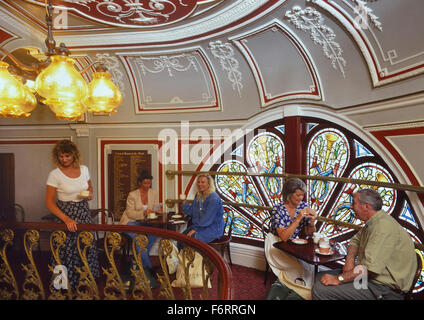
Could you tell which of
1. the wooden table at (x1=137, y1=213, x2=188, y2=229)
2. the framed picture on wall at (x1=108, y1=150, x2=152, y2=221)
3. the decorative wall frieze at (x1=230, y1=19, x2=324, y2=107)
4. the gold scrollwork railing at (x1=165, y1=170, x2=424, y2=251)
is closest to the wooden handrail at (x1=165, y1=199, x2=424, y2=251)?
the gold scrollwork railing at (x1=165, y1=170, x2=424, y2=251)

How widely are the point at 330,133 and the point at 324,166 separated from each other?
0.43 metres

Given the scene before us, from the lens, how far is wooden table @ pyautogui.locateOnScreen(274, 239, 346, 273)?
8.38ft

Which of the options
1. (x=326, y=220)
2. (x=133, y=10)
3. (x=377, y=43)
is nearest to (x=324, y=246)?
(x=326, y=220)

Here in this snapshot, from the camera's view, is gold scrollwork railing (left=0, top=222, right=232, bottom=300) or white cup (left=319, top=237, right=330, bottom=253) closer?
gold scrollwork railing (left=0, top=222, right=232, bottom=300)

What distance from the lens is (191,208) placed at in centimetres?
434

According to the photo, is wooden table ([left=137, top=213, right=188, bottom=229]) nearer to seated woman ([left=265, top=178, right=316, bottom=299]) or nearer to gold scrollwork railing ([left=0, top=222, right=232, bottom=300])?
gold scrollwork railing ([left=0, top=222, right=232, bottom=300])

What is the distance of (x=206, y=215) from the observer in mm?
3938

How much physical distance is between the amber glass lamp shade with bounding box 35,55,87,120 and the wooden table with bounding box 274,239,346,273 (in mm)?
2262

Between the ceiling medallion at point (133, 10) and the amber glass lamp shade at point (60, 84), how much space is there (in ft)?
4.52

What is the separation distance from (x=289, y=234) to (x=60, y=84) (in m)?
2.41

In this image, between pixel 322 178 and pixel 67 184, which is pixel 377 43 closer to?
pixel 322 178

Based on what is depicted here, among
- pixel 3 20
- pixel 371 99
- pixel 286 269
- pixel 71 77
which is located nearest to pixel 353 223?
pixel 286 269
